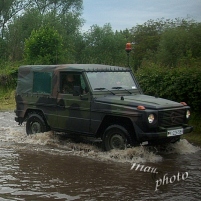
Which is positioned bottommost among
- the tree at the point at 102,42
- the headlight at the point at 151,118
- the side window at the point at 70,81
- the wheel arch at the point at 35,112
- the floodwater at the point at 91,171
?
the floodwater at the point at 91,171

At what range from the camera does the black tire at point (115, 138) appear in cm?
895

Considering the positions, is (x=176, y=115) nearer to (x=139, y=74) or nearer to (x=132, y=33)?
(x=139, y=74)

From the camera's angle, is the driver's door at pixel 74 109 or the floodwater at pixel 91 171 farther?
the driver's door at pixel 74 109

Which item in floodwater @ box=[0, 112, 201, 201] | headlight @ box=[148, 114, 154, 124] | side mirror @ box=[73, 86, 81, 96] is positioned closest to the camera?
floodwater @ box=[0, 112, 201, 201]

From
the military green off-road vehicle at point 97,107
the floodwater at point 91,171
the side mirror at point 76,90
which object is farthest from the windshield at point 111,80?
the floodwater at point 91,171

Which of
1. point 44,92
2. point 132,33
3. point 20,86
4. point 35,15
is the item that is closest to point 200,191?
point 44,92

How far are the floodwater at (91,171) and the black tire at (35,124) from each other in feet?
0.60

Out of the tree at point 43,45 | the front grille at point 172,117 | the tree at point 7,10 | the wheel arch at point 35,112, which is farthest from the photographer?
the tree at point 7,10

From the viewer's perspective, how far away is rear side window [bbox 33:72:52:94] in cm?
1074

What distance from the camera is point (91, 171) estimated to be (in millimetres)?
8000

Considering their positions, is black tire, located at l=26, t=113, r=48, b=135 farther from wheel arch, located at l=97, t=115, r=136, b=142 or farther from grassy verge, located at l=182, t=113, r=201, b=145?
grassy verge, located at l=182, t=113, r=201, b=145

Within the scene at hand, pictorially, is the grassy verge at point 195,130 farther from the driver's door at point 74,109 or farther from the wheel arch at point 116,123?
the driver's door at point 74,109

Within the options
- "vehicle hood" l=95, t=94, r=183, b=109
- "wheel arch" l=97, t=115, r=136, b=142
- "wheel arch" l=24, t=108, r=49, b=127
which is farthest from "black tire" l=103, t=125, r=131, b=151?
"wheel arch" l=24, t=108, r=49, b=127

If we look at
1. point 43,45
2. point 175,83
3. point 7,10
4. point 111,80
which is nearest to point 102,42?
point 7,10
